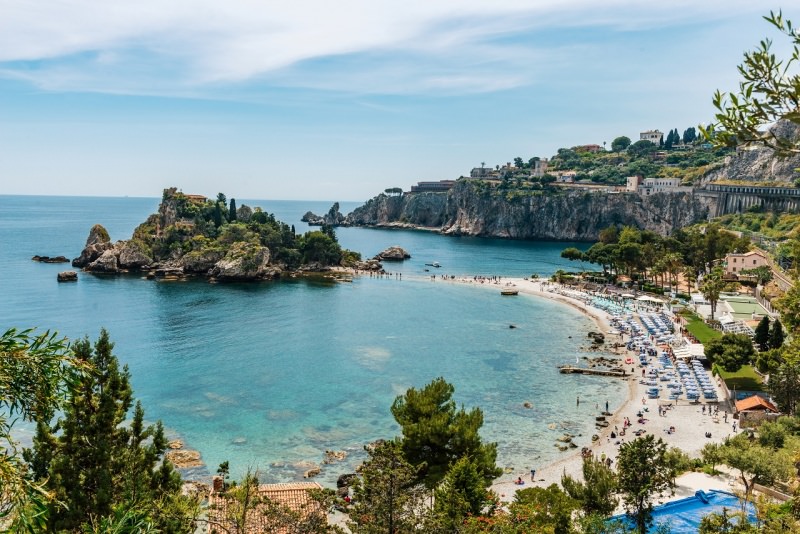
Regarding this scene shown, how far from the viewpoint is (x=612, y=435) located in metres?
32.9

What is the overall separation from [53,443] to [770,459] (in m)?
24.9

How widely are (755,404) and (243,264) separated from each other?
229 ft

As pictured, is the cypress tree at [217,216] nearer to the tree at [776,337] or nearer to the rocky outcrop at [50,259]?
the rocky outcrop at [50,259]

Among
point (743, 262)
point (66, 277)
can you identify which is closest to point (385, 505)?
point (743, 262)

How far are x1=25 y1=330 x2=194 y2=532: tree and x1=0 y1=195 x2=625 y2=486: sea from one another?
14229 millimetres

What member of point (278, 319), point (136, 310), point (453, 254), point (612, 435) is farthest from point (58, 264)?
point (612, 435)

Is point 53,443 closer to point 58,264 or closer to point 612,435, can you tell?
point 612,435

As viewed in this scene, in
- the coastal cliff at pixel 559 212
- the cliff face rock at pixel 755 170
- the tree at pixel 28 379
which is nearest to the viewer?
the tree at pixel 28 379

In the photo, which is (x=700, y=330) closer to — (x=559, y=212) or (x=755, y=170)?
(x=755, y=170)

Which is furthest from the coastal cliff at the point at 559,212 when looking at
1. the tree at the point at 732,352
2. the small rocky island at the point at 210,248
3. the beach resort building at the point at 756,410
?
the beach resort building at the point at 756,410

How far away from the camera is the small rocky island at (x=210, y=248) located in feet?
288

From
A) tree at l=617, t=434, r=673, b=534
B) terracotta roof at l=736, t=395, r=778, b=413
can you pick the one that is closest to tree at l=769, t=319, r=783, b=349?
terracotta roof at l=736, t=395, r=778, b=413

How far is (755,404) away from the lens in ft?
107

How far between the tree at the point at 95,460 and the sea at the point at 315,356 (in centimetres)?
1423
